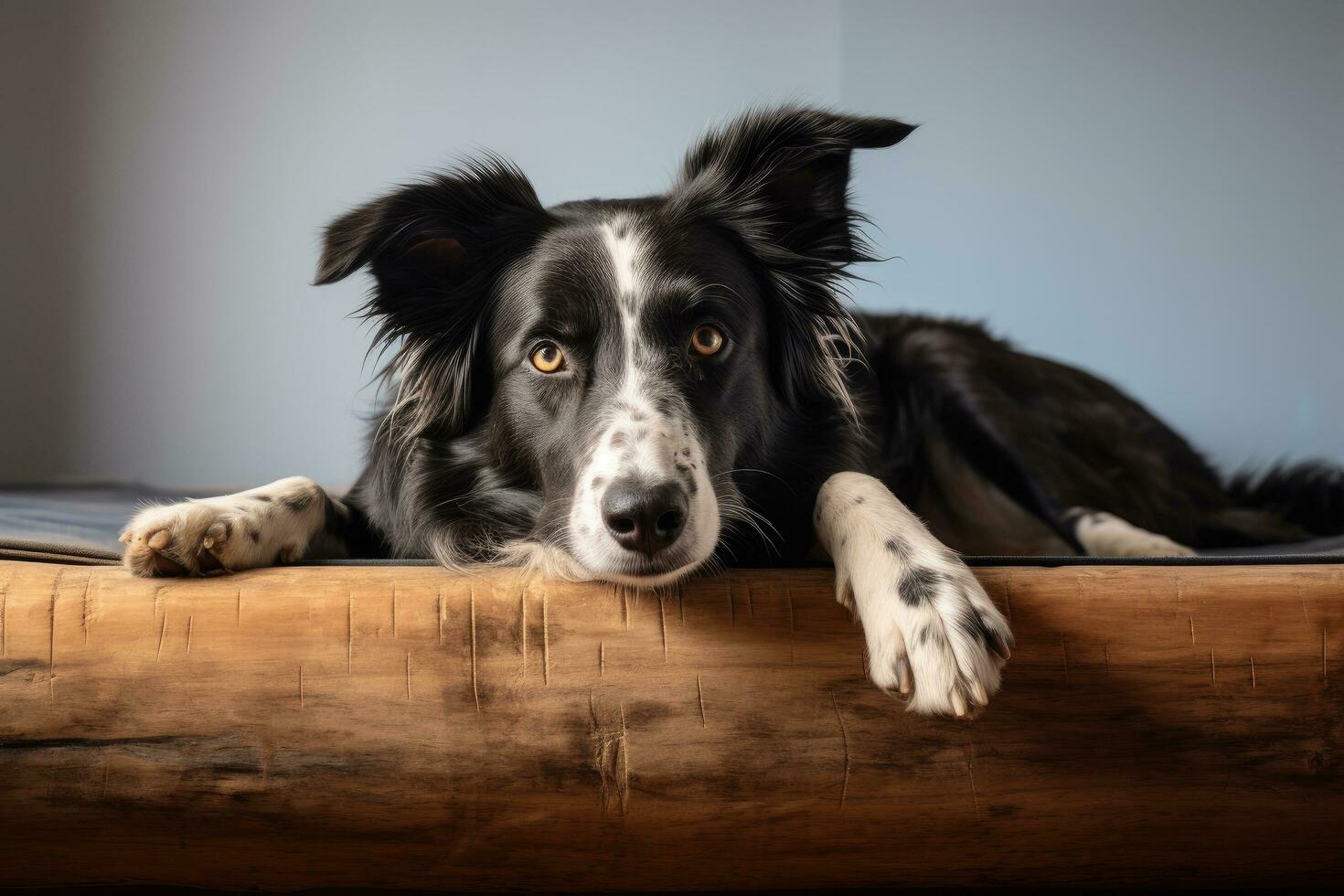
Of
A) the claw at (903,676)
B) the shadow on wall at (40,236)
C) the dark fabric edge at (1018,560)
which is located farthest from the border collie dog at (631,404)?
the shadow on wall at (40,236)

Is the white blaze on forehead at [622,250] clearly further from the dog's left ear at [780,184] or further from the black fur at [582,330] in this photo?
the dog's left ear at [780,184]

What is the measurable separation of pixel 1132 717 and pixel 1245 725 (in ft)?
0.53

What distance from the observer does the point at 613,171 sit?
406 cm

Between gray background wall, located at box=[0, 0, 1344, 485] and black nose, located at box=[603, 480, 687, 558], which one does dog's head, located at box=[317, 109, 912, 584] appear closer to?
black nose, located at box=[603, 480, 687, 558]

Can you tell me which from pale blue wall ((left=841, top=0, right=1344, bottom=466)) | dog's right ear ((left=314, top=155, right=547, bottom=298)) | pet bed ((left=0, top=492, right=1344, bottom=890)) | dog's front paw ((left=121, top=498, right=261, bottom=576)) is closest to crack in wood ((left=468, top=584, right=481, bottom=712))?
pet bed ((left=0, top=492, right=1344, bottom=890))

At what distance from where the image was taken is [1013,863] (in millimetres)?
1375

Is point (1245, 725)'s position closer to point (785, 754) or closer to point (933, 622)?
point (933, 622)

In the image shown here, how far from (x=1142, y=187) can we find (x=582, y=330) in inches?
114

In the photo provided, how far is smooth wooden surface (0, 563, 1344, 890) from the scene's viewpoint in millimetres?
1323

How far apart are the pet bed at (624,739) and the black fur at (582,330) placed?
294 millimetres

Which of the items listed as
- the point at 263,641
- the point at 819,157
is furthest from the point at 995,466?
the point at 263,641

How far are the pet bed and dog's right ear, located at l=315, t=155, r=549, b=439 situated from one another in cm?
66

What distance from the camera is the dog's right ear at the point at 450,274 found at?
73.7 inches

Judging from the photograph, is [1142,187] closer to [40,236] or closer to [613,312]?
[613,312]
